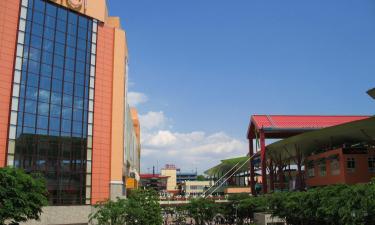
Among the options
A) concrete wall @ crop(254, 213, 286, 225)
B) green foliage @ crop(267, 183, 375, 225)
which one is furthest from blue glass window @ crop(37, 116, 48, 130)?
concrete wall @ crop(254, 213, 286, 225)

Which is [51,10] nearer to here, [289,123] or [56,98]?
[56,98]

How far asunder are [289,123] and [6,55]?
192 feet

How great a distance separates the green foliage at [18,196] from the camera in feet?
120

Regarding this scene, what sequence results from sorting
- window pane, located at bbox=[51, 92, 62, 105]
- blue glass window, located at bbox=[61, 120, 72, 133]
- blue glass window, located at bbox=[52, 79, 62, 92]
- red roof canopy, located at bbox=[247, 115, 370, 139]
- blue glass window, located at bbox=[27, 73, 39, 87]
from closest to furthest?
blue glass window, located at bbox=[27, 73, 39, 87] < window pane, located at bbox=[51, 92, 62, 105] < blue glass window, located at bbox=[52, 79, 62, 92] < blue glass window, located at bbox=[61, 120, 72, 133] < red roof canopy, located at bbox=[247, 115, 370, 139]

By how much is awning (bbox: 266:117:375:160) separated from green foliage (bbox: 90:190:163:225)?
36.3m

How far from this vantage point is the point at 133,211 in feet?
153

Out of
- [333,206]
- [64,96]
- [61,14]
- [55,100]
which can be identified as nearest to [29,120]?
[55,100]

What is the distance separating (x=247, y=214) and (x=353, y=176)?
21644mm

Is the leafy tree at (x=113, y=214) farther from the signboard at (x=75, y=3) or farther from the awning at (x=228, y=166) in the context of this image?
the awning at (x=228, y=166)

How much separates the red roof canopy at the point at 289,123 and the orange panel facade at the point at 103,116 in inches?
1434

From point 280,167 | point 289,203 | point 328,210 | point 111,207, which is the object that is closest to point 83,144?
point 111,207

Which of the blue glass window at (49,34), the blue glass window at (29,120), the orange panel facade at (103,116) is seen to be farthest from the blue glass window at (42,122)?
the blue glass window at (49,34)

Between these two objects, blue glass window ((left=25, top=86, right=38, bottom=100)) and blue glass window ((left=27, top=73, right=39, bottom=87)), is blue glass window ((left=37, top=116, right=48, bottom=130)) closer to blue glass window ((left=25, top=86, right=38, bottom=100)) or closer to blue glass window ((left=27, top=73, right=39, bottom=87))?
blue glass window ((left=25, top=86, right=38, bottom=100))

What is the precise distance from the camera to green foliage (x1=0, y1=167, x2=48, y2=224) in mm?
36594
